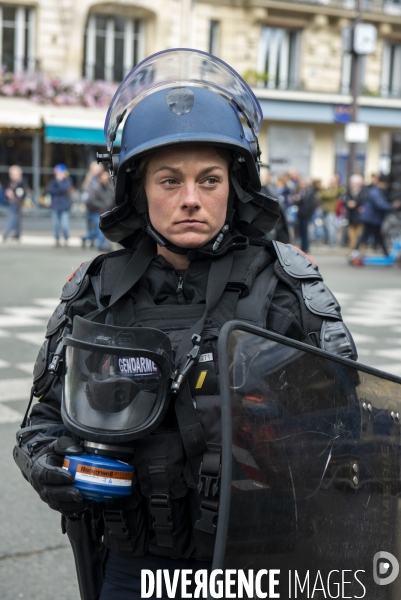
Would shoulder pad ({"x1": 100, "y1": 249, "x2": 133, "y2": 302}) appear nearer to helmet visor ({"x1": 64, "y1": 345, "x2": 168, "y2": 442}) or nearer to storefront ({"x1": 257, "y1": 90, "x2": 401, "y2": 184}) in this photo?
helmet visor ({"x1": 64, "y1": 345, "x2": 168, "y2": 442})

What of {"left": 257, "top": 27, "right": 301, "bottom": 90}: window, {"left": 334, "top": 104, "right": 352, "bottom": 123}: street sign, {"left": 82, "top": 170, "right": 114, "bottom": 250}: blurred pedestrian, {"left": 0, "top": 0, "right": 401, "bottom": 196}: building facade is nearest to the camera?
{"left": 82, "top": 170, "right": 114, "bottom": 250}: blurred pedestrian

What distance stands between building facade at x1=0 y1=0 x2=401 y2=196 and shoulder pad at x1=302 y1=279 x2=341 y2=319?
21.3 meters

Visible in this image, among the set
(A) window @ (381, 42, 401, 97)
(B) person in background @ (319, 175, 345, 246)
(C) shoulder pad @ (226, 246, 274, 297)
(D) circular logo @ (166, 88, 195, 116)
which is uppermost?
(A) window @ (381, 42, 401, 97)

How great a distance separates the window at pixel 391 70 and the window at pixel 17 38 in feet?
42.2

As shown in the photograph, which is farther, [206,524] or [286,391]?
[206,524]

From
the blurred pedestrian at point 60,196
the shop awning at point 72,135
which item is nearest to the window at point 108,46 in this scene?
the shop awning at point 72,135

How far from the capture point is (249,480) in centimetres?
131

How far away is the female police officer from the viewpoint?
171 cm

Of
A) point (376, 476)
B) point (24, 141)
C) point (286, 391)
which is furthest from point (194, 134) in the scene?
point (24, 141)

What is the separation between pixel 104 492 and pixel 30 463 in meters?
0.22

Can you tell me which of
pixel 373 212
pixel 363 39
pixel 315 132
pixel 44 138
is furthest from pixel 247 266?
pixel 315 132

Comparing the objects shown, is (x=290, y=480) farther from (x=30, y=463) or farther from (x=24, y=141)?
(x=24, y=141)

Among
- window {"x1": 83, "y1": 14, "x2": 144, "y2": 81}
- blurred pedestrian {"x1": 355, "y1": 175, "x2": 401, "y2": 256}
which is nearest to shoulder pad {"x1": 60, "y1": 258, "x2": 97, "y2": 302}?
blurred pedestrian {"x1": 355, "y1": 175, "x2": 401, "y2": 256}

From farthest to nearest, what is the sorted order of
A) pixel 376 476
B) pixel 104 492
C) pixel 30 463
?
1. pixel 30 463
2. pixel 104 492
3. pixel 376 476
